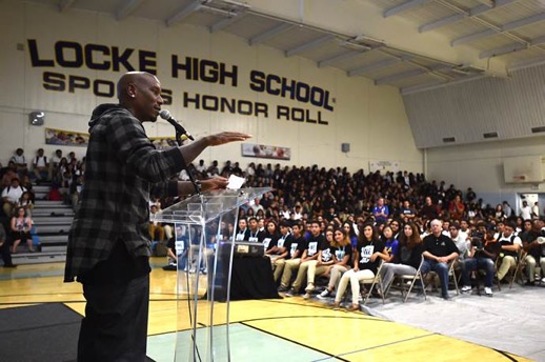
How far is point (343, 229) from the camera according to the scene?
7.54 metres

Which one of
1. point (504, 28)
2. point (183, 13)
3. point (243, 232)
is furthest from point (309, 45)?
point (243, 232)

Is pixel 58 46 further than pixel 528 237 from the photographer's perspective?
Yes

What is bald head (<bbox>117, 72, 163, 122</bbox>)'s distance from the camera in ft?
6.21

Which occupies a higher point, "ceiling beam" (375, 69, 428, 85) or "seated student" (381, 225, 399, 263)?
"ceiling beam" (375, 69, 428, 85)

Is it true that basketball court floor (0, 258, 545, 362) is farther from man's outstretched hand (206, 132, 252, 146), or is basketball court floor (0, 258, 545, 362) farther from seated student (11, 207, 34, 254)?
seated student (11, 207, 34, 254)

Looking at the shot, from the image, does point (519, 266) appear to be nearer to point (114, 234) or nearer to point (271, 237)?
point (271, 237)

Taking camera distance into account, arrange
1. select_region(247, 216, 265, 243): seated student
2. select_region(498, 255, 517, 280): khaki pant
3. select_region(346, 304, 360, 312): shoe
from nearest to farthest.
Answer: select_region(346, 304, 360, 312): shoe
select_region(498, 255, 517, 280): khaki pant
select_region(247, 216, 265, 243): seated student

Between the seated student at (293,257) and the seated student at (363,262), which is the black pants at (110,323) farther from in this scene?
the seated student at (293,257)

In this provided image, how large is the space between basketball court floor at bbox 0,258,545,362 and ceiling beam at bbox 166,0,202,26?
30.3 feet

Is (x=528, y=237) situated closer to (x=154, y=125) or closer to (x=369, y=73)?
(x=154, y=125)

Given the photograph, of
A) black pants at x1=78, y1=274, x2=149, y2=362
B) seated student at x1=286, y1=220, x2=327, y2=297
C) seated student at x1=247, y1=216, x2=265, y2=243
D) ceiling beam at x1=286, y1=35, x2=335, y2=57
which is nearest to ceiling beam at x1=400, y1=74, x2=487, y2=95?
ceiling beam at x1=286, y1=35, x2=335, y2=57

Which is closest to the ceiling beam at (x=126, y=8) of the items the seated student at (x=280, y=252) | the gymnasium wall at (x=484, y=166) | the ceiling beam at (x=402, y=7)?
the ceiling beam at (x=402, y=7)

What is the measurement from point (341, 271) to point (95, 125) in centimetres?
567

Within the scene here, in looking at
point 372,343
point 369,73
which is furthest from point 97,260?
point 369,73
